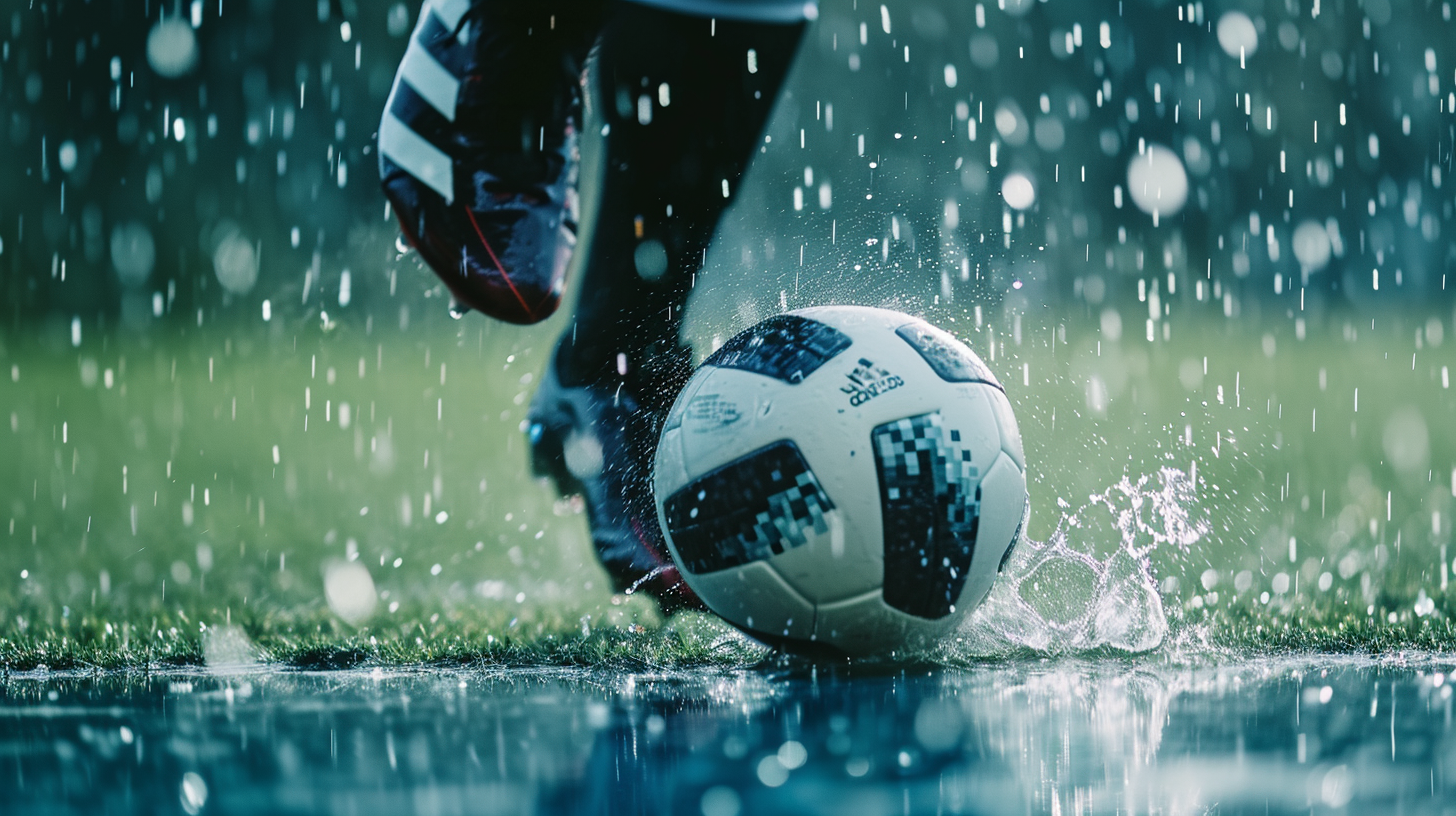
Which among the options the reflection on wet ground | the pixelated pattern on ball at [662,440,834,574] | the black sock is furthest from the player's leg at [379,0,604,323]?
the reflection on wet ground

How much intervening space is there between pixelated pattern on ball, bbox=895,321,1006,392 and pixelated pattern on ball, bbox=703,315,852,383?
14cm

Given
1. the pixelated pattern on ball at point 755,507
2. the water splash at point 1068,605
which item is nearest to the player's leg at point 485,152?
the pixelated pattern on ball at point 755,507

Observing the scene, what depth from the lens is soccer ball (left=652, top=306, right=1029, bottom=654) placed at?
Result: 2078 mm

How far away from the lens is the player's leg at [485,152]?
263 centimetres

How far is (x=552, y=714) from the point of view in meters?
1.83

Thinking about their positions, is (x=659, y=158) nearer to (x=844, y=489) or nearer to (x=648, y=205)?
(x=648, y=205)

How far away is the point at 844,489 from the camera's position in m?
2.06

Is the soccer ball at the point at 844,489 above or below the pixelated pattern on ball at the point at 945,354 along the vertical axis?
below

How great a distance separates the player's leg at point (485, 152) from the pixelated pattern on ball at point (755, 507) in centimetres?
75

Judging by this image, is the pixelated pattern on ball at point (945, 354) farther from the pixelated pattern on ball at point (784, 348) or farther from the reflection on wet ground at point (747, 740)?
the reflection on wet ground at point (747, 740)

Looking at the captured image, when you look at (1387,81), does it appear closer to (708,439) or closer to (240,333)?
(240,333)

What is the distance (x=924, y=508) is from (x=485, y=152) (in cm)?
125

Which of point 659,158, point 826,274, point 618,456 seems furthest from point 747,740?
point 826,274

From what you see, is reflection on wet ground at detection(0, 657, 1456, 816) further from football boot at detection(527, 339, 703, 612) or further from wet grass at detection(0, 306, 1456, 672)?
football boot at detection(527, 339, 703, 612)
